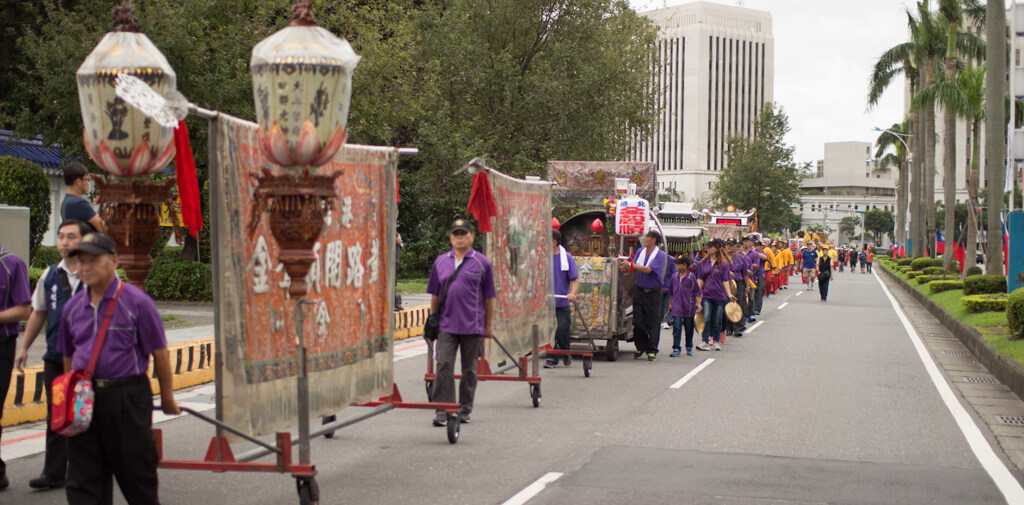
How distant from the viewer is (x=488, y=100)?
3362cm

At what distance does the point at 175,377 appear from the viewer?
11.9 meters

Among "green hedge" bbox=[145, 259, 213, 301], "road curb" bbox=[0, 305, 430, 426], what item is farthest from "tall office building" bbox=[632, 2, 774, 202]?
"road curb" bbox=[0, 305, 430, 426]

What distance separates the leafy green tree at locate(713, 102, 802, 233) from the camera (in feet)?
230

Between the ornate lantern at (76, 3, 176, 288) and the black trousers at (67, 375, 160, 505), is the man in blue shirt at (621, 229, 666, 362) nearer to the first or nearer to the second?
the ornate lantern at (76, 3, 176, 288)

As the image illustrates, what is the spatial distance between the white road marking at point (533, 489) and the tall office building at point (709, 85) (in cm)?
14090

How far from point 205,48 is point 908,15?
115ft

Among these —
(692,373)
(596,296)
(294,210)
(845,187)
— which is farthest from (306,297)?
(845,187)

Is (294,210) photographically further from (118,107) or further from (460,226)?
(460,226)

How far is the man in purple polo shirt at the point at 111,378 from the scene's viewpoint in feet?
17.0

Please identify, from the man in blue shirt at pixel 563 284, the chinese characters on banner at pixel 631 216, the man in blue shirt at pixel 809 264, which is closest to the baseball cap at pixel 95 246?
the man in blue shirt at pixel 563 284

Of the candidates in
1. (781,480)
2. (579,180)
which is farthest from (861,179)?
(781,480)

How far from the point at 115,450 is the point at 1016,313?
14122 millimetres

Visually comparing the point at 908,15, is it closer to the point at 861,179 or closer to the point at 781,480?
the point at 781,480

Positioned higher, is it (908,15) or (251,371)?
(908,15)
